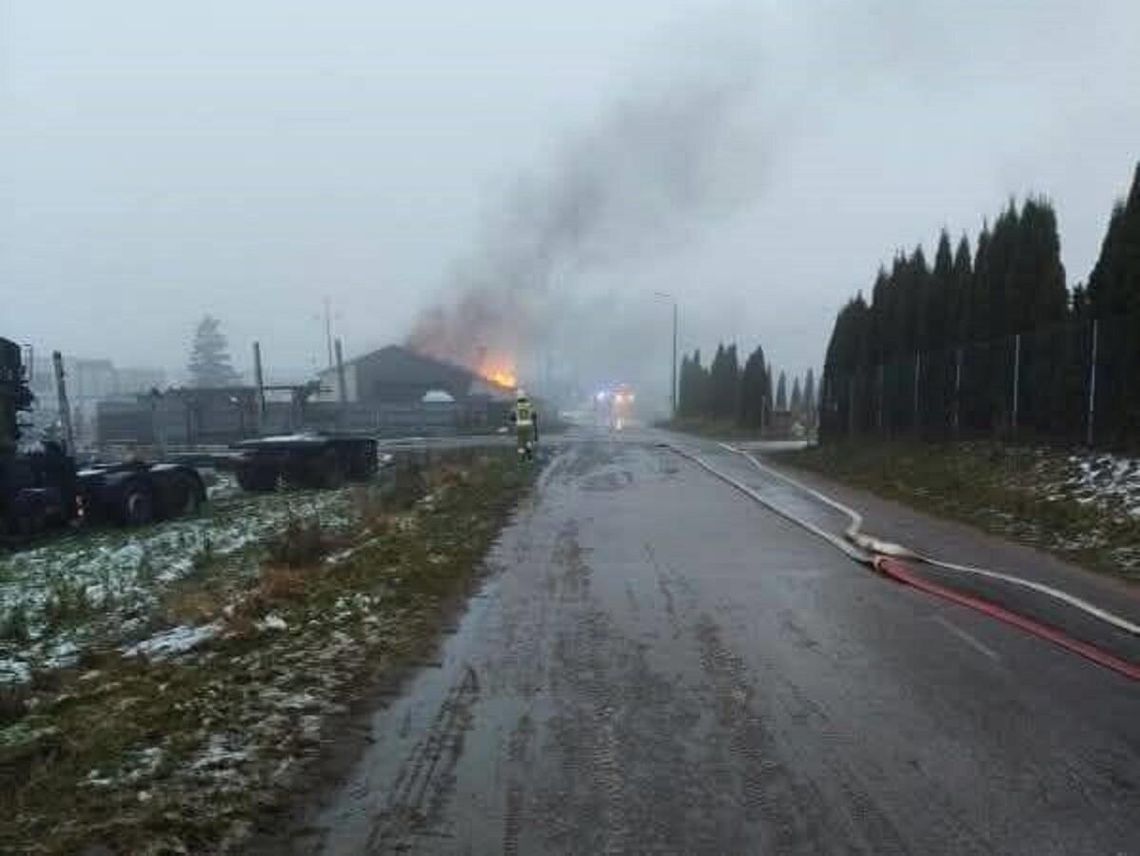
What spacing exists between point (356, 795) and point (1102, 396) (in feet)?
51.5

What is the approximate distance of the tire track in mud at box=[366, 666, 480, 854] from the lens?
15.2ft

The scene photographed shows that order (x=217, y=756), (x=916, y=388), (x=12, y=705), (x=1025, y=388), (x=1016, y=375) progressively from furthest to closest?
(x=916, y=388)
(x=1016, y=375)
(x=1025, y=388)
(x=12, y=705)
(x=217, y=756)

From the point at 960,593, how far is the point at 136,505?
16.0 metres

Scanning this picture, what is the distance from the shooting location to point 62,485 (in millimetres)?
19922

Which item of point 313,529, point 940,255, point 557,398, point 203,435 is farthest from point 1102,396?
point 557,398

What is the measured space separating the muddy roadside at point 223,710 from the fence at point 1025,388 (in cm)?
1087

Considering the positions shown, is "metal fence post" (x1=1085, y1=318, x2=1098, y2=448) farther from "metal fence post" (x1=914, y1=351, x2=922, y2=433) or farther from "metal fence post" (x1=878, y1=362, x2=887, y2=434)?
"metal fence post" (x1=878, y1=362, x2=887, y2=434)

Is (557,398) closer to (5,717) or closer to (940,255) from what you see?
(940,255)

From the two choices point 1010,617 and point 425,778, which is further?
point 1010,617

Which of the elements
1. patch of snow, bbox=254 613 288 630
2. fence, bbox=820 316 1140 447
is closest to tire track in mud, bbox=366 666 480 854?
patch of snow, bbox=254 613 288 630

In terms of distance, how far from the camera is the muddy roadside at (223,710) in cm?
466

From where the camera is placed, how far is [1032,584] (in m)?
10.2

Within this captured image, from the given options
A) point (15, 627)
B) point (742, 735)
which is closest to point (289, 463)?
point (15, 627)

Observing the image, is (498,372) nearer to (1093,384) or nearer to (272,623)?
(1093,384)
